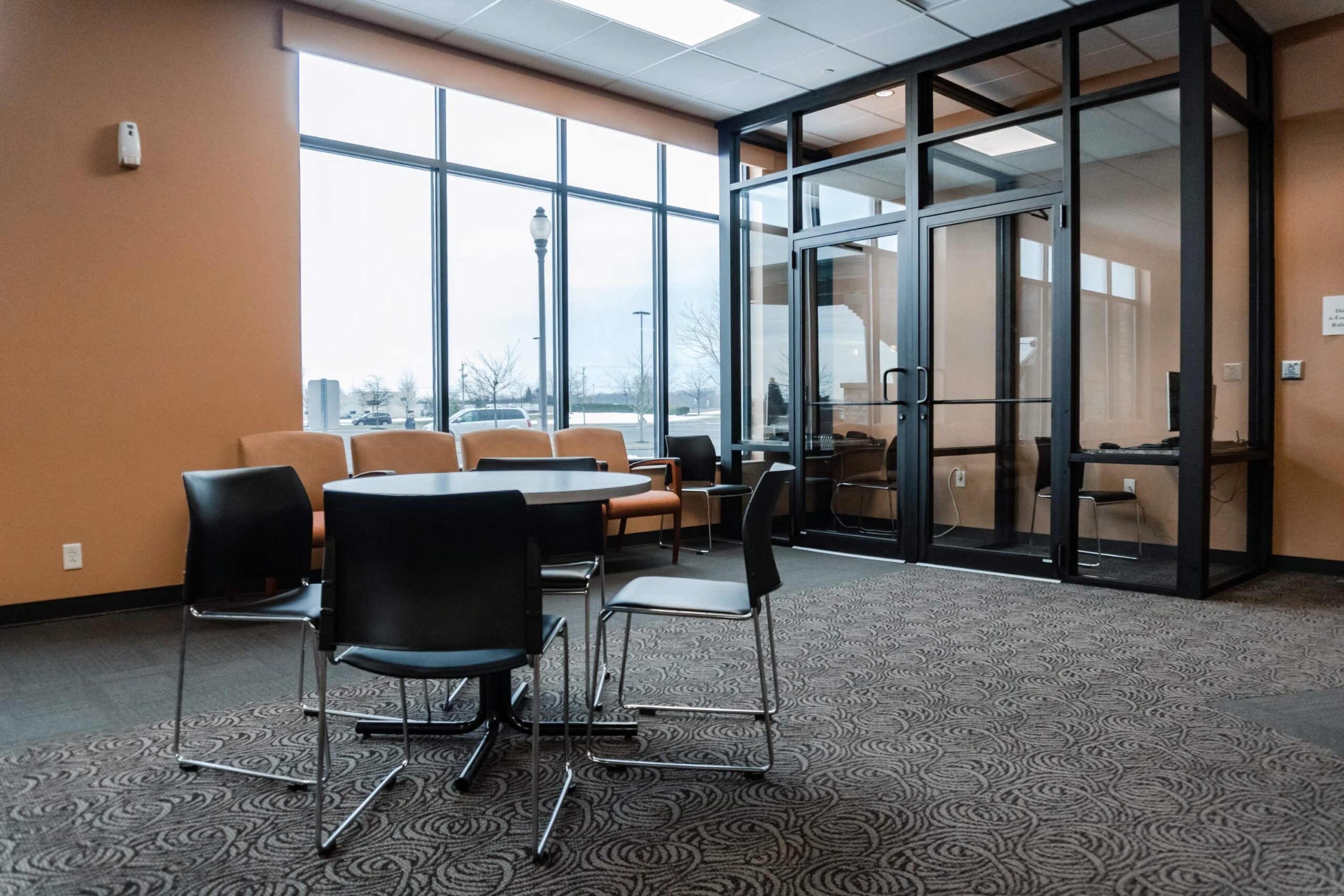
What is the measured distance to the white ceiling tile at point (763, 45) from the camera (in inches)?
204

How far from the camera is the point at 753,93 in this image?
623 centimetres

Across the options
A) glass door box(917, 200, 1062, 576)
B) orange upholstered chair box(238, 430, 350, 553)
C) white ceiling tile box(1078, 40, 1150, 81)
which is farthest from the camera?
glass door box(917, 200, 1062, 576)

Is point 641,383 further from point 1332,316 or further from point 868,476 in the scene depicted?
point 1332,316

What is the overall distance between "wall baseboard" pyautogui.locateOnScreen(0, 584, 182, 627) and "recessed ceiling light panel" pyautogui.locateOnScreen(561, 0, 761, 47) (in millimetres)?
3757

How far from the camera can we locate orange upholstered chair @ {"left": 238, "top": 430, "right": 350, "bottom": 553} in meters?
4.62

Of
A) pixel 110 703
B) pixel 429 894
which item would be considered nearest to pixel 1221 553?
pixel 429 894

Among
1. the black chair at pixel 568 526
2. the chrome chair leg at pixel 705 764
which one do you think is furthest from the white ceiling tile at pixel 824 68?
the chrome chair leg at pixel 705 764

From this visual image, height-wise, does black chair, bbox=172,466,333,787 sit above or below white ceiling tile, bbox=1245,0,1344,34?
below

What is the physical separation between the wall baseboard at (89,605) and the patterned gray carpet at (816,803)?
1.94 metres

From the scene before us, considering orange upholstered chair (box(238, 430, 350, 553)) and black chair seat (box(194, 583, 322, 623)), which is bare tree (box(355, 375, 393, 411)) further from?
black chair seat (box(194, 583, 322, 623))

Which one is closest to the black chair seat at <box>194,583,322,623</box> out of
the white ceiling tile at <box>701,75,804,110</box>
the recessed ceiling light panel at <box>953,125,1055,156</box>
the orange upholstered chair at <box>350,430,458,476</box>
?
the orange upholstered chair at <box>350,430,458,476</box>

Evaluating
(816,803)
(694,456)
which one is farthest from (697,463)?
(816,803)

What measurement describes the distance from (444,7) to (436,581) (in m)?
4.04

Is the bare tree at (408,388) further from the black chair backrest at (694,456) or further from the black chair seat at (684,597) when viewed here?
the black chair seat at (684,597)
